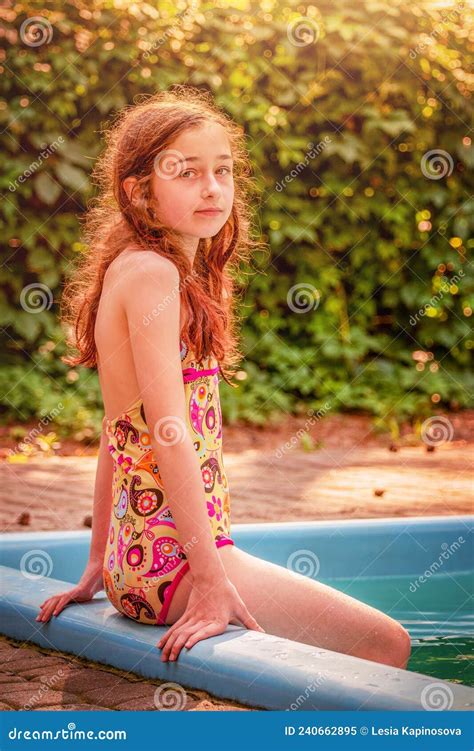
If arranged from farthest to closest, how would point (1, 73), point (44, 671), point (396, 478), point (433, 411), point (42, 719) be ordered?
point (433, 411) < point (1, 73) < point (396, 478) < point (44, 671) < point (42, 719)

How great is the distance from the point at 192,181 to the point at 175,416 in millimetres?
575

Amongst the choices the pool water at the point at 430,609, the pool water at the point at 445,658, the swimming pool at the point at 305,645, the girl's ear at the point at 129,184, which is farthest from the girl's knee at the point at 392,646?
the girl's ear at the point at 129,184

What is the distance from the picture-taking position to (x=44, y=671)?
2471 mm

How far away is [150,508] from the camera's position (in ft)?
7.72

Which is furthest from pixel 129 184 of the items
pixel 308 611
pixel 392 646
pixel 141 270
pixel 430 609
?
pixel 430 609

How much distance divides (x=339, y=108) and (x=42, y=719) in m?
6.03

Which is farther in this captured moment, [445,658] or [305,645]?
[445,658]

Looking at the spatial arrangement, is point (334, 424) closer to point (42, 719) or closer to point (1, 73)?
point (1, 73)

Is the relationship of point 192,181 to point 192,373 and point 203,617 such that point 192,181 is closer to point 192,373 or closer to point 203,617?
point 192,373

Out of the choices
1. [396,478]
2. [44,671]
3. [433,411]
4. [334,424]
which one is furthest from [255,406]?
[44,671]

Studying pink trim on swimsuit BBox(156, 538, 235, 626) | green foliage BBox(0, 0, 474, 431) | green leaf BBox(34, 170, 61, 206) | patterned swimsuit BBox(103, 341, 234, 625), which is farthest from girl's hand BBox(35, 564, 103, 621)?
green leaf BBox(34, 170, 61, 206)

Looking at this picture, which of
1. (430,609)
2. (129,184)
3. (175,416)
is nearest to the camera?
(175,416)

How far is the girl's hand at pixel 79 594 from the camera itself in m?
2.65

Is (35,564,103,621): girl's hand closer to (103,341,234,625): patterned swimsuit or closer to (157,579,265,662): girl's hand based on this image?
(103,341,234,625): patterned swimsuit
